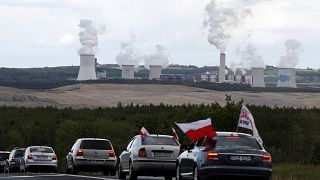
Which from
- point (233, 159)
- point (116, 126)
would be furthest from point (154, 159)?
point (116, 126)

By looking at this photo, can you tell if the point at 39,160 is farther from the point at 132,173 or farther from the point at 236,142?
the point at 236,142

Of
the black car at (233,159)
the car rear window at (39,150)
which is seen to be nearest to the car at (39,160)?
the car rear window at (39,150)

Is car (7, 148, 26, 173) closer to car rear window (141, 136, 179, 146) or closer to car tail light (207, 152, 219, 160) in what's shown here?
car rear window (141, 136, 179, 146)

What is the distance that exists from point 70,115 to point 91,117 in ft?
33.2

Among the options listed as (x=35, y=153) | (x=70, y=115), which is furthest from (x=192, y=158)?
(x=70, y=115)

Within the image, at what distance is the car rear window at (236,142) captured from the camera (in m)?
21.9

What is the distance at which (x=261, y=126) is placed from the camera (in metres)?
154

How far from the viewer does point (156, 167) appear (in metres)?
28.3

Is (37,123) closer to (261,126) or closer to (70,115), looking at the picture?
(70,115)

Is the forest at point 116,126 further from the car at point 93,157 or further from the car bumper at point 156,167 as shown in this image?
the car bumper at point 156,167

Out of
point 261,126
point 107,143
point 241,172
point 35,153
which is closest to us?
point 241,172

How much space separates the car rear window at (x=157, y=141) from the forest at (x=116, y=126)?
201ft

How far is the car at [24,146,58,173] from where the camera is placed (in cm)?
4069

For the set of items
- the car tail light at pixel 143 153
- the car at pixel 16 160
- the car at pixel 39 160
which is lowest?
the car at pixel 16 160
